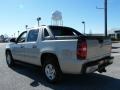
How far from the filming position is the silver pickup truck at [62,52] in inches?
265

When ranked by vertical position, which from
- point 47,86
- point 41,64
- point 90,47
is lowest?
point 47,86

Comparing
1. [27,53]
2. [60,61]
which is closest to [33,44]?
[27,53]

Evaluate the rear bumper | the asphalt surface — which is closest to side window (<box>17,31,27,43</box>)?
the asphalt surface

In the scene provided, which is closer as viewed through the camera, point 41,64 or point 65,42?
point 65,42

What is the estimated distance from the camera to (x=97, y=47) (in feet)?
23.7

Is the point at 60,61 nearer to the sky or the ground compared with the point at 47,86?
nearer to the sky

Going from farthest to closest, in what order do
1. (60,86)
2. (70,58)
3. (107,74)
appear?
(107,74)
(60,86)
(70,58)

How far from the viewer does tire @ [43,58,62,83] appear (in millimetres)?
7461

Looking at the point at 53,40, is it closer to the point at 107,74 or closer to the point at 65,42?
the point at 65,42

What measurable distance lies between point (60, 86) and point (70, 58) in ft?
3.56

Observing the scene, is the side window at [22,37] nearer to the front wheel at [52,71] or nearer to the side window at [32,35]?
the side window at [32,35]

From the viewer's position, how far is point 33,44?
8617 mm

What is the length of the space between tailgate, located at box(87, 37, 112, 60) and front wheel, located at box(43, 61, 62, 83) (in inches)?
45.9

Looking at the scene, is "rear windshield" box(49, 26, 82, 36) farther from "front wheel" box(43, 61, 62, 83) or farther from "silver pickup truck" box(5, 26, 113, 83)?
"front wheel" box(43, 61, 62, 83)
